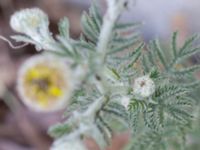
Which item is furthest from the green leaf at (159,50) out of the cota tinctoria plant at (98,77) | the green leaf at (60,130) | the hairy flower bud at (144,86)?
the green leaf at (60,130)

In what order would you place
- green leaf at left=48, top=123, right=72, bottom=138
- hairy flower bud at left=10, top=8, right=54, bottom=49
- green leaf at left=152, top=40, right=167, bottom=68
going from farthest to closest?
1. green leaf at left=152, top=40, right=167, bottom=68
2. hairy flower bud at left=10, top=8, right=54, bottom=49
3. green leaf at left=48, top=123, right=72, bottom=138

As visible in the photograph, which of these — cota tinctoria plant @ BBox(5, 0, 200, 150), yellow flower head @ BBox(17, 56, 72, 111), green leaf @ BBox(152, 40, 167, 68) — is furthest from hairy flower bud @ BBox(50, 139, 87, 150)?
green leaf @ BBox(152, 40, 167, 68)

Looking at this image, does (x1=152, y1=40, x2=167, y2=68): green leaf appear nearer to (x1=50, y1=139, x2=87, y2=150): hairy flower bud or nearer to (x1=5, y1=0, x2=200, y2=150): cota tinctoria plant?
(x1=5, y1=0, x2=200, y2=150): cota tinctoria plant

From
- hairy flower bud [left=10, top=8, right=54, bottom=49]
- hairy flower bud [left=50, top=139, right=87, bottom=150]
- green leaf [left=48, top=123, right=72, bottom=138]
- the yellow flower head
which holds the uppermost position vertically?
hairy flower bud [left=10, top=8, right=54, bottom=49]

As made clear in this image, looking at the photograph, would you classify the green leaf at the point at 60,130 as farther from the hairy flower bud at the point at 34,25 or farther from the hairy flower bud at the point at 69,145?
the hairy flower bud at the point at 34,25

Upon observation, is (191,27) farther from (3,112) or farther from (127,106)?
(127,106)

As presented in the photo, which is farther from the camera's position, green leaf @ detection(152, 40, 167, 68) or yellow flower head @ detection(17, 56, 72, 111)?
green leaf @ detection(152, 40, 167, 68)

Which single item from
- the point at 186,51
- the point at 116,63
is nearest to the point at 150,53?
the point at 186,51
